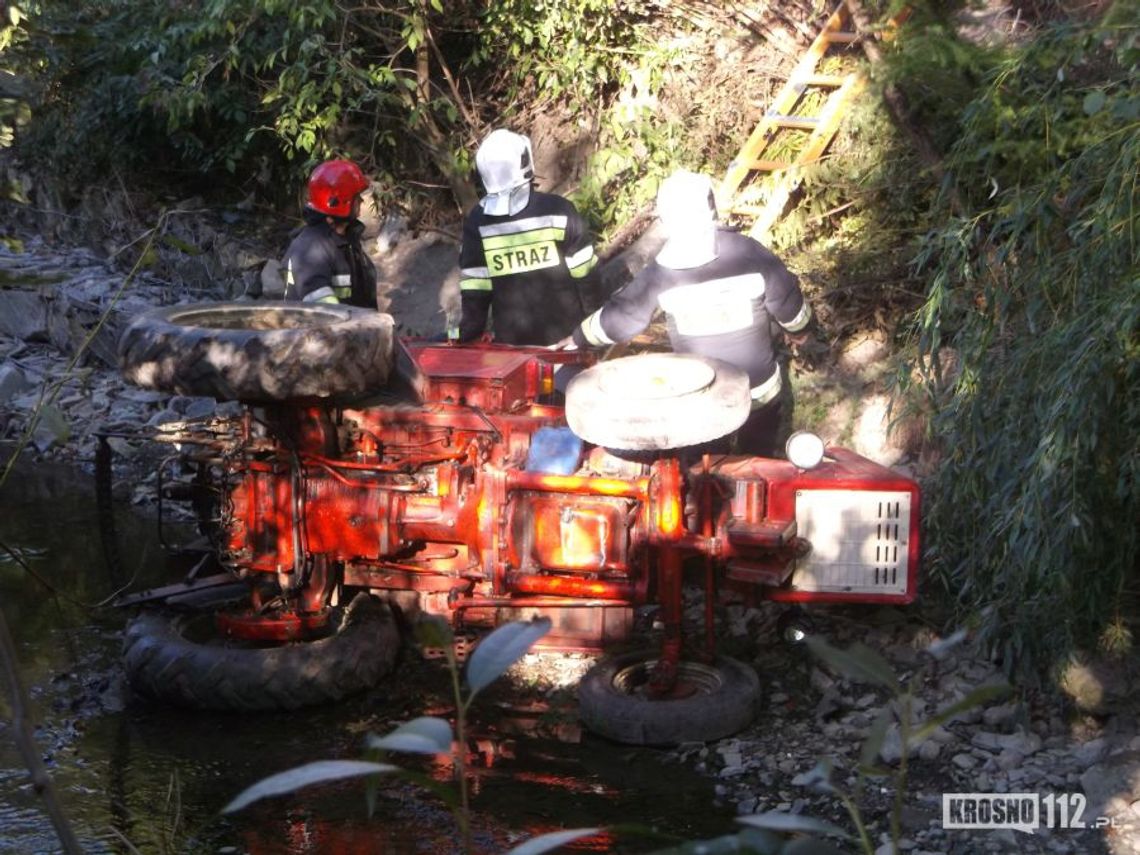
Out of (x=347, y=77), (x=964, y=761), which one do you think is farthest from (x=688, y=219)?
(x=347, y=77)

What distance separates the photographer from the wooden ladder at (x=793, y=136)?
26.4 ft

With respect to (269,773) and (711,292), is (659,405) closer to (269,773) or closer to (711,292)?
(711,292)

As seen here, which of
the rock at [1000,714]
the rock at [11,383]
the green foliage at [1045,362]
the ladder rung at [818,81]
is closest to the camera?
the green foliage at [1045,362]

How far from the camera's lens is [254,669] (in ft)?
17.6

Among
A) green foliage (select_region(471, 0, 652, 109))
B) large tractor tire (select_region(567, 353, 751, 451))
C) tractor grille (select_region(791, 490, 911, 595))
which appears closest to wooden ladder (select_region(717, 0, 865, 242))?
green foliage (select_region(471, 0, 652, 109))

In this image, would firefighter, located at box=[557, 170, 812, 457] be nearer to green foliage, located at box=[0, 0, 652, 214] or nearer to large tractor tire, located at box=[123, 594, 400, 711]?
large tractor tire, located at box=[123, 594, 400, 711]

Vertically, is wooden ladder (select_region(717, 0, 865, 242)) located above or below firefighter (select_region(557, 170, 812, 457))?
above

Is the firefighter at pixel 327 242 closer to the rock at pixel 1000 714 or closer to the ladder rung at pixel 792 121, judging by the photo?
the ladder rung at pixel 792 121

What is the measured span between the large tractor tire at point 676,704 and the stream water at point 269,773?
0.10 metres

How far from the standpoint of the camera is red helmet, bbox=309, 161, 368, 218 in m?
6.72

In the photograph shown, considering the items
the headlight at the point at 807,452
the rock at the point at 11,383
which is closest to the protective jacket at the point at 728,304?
the headlight at the point at 807,452

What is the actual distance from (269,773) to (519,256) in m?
3.20

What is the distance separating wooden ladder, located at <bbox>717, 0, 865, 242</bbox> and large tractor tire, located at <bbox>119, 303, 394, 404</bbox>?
363 cm

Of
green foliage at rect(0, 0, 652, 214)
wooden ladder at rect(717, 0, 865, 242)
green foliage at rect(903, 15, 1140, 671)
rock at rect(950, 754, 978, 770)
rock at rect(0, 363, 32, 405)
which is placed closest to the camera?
green foliage at rect(903, 15, 1140, 671)
